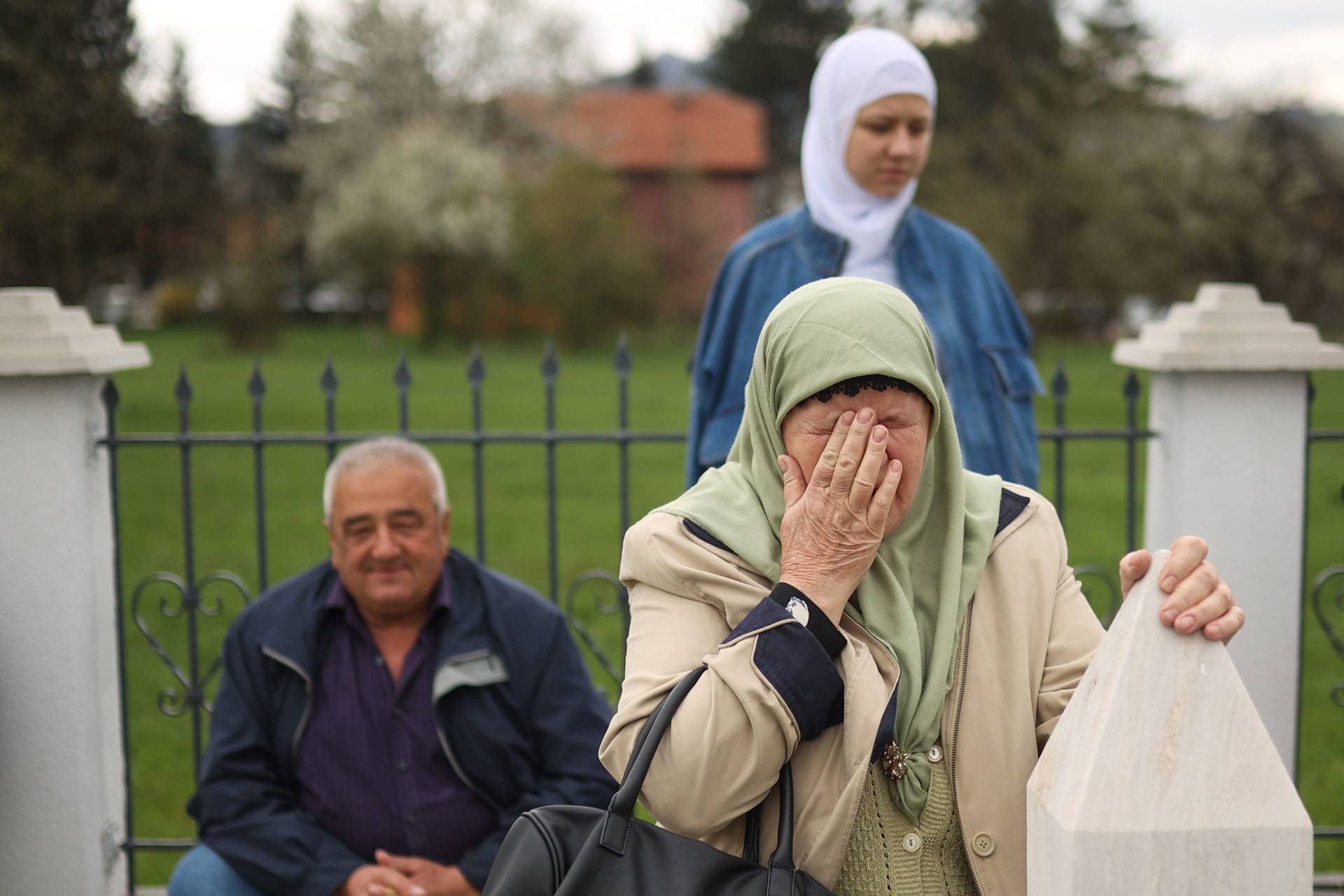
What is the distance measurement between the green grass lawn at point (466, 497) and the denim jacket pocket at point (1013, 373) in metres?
1.48

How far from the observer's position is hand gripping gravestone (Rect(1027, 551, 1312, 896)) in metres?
1.60

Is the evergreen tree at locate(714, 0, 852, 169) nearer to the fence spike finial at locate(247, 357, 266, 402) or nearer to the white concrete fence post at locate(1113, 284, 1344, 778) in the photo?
the white concrete fence post at locate(1113, 284, 1344, 778)

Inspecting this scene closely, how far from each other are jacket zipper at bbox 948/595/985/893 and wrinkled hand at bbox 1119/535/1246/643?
30 centimetres

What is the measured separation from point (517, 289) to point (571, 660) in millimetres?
27781

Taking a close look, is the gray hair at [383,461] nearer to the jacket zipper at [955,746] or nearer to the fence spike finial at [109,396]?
the fence spike finial at [109,396]

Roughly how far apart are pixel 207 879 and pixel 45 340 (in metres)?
1.54

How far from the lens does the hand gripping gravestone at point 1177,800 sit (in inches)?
62.9

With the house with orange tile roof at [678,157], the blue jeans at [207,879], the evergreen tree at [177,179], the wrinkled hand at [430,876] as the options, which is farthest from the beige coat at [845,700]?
the house with orange tile roof at [678,157]

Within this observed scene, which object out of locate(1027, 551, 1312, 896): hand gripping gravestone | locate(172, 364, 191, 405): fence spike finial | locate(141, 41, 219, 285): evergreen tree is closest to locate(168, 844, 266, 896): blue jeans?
locate(172, 364, 191, 405): fence spike finial

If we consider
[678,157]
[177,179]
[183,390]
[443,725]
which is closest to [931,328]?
[443,725]

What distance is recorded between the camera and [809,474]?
1.90m

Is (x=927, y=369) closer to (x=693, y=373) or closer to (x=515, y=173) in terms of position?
(x=693, y=373)

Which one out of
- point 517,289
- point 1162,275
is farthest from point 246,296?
point 1162,275

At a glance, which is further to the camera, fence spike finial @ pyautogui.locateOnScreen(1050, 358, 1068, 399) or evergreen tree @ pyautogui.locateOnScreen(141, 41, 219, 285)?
evergreen tree @ pyautogui.locateOnScreen(141, 41, 219, 285)
